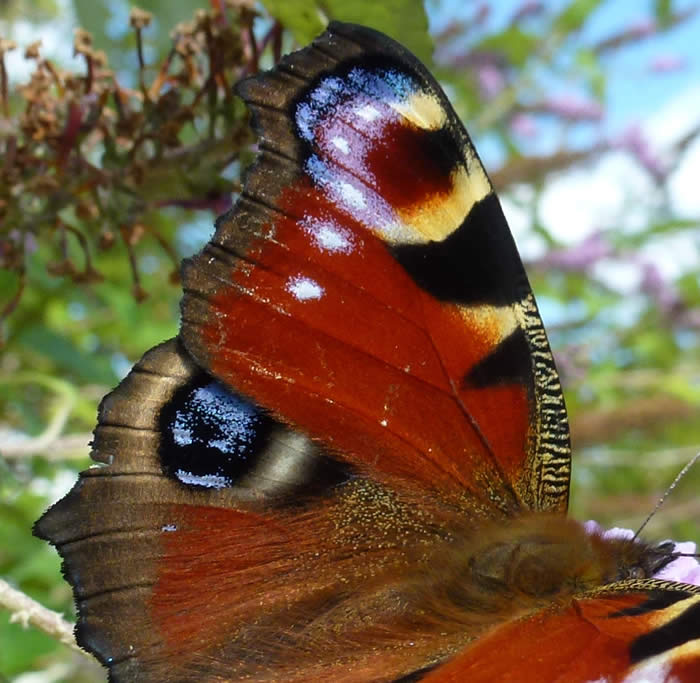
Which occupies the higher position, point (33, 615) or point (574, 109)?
point (574, 109)

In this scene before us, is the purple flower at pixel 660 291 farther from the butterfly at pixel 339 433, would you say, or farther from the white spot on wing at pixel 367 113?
the white spot on wing at pixel 367 113

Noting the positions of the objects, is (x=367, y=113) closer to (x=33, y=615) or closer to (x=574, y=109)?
(x=33, y=615)

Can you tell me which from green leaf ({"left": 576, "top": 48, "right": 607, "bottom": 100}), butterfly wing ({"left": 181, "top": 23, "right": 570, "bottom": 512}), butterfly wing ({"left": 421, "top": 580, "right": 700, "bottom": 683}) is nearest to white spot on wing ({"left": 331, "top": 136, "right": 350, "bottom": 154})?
butterfly wing ({"left": 181, "top": 23, "right": 570, "bottom": 512})

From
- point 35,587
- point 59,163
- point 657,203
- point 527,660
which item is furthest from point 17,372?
point 657,203

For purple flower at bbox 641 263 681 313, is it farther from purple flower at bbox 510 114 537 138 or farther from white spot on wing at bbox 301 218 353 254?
white spot on wing at bbox 301 218 353 254

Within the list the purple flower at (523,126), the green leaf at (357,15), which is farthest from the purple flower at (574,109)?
the green leaf at (357,15)


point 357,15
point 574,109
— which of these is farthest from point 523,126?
point 357,15

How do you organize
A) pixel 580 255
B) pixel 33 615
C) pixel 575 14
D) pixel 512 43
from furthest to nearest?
pixel 580 255
pixel 575 14
pixel 512 43
pixel 33 615
